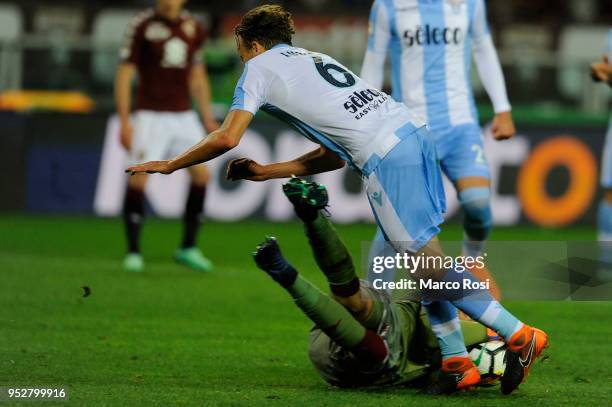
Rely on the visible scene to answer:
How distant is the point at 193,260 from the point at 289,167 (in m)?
4.98

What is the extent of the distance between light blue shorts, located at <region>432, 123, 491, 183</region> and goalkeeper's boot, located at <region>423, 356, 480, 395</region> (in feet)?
7.41

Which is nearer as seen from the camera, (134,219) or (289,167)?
(289,167)

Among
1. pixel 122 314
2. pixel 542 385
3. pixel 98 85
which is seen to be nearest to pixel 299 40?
pixel 98 85

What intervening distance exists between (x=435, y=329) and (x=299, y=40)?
12815 millimetres

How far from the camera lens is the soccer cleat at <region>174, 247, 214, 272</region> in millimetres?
11062

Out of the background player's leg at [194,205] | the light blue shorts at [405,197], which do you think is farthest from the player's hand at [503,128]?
the background player's leg at [194,205]

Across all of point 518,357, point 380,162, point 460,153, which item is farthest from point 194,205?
point 518,357

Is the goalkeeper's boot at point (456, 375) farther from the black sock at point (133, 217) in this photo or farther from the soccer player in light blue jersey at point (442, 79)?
the black sock at point (133, 217)

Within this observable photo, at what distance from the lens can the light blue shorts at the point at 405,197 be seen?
231 inches

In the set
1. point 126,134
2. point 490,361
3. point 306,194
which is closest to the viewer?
point 306,194

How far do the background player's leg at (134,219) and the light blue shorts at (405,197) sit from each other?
528 centimetres

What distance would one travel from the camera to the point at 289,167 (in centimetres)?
629

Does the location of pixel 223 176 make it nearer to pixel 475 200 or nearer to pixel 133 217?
pixel 133 217

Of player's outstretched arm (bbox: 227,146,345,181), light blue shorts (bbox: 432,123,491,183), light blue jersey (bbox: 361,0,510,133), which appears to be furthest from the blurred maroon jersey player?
player's outstretched arm (bbox: 227,146,345,181)
